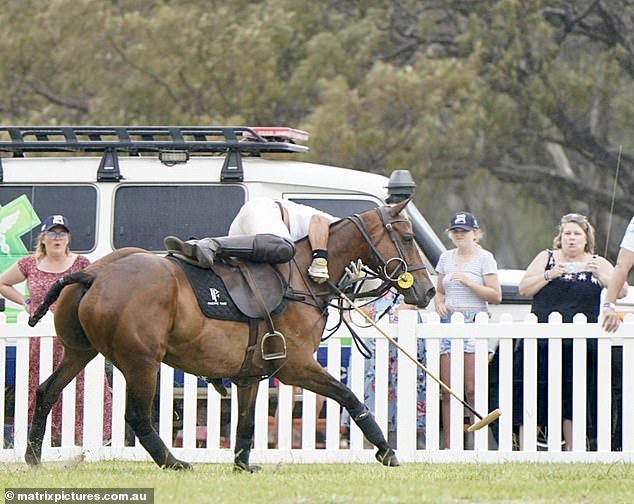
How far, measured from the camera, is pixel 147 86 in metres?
20.4

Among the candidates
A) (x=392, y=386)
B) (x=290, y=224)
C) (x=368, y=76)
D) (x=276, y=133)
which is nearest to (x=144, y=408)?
(x=290, y=224)

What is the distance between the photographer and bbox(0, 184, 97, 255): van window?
11.2 metres

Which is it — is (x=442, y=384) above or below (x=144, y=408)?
above

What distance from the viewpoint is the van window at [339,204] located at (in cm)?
1112

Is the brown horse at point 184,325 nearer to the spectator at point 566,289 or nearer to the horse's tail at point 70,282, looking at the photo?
the horse's tail at point 70,282

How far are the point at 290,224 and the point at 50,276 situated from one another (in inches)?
94.0

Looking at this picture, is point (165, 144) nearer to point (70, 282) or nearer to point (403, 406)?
point (403, 406)

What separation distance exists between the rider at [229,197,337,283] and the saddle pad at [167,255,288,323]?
30 cm

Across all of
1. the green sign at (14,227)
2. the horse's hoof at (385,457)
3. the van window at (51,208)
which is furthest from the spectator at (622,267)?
the green sign at (14,227)

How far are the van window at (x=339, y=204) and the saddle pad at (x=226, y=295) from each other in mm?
2662

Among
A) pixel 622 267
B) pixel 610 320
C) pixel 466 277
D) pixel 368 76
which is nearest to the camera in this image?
pixel 622 267

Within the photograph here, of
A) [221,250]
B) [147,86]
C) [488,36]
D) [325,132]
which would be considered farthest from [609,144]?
[221,250]

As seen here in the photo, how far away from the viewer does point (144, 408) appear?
27.1ft

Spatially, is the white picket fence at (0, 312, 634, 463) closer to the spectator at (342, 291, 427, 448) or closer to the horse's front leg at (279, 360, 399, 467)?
the spectator at (342, 291, 427, 448)
